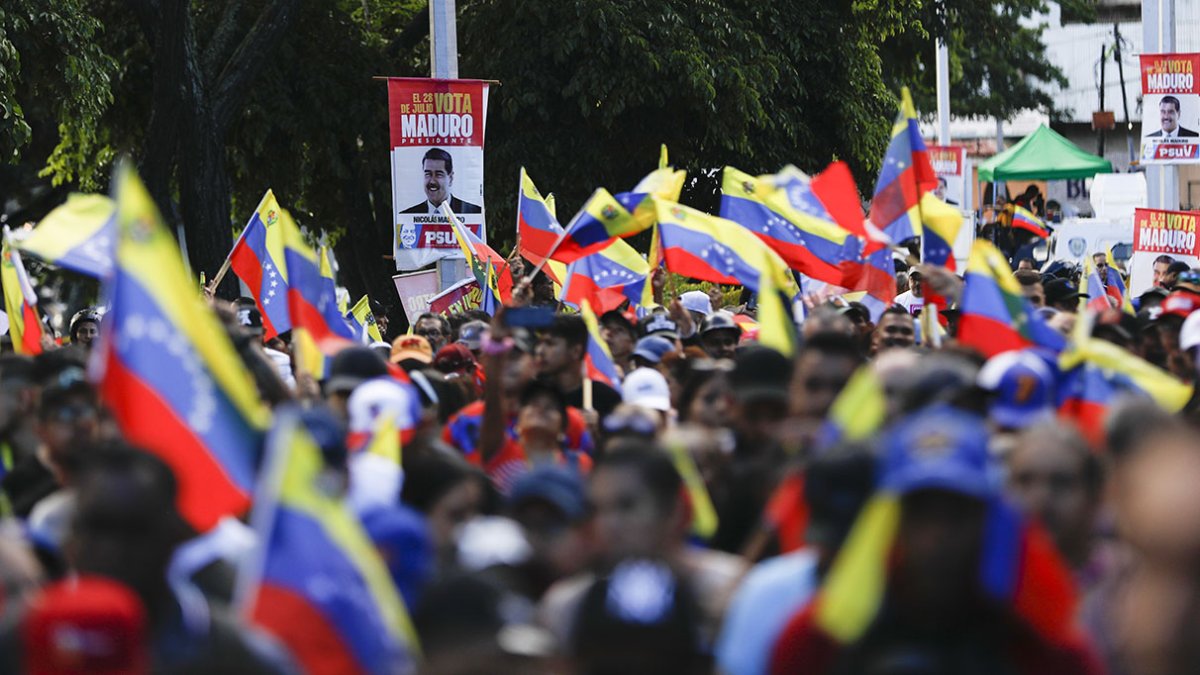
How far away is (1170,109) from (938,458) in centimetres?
1789

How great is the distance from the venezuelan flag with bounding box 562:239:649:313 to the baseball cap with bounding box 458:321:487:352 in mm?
1400

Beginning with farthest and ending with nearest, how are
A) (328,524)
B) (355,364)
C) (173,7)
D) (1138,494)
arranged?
(173,7), (355,364), (328,524), (1138,494)

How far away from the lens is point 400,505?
5.57 meters

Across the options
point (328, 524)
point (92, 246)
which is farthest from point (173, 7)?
point (328, 524)

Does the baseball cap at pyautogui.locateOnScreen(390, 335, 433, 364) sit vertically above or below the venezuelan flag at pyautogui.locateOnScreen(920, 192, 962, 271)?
below

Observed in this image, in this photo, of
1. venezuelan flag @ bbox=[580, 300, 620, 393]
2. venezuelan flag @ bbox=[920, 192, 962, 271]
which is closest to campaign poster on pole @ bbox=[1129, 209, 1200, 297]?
venezuelan flag @ bbox=[920, 192, 962, 271]

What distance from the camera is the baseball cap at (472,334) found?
10.5 m

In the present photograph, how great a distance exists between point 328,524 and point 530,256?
982 centimetres

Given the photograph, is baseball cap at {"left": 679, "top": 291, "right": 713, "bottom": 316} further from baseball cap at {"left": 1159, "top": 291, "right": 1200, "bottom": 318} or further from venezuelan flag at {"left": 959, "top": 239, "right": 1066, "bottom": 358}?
venezuelan flag at {"left": 959, "top": 239, "right": 1066, "bottom": 358}

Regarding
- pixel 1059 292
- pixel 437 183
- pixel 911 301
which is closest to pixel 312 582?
pixel 1059 292

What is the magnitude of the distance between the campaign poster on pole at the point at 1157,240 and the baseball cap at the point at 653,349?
8564 millimetres

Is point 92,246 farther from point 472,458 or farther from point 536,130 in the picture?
point 536,130

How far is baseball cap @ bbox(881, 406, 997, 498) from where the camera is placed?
3.88m

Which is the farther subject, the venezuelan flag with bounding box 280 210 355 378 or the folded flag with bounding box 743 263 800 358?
the venezuelan flag with bounding box 280 210 355 378
